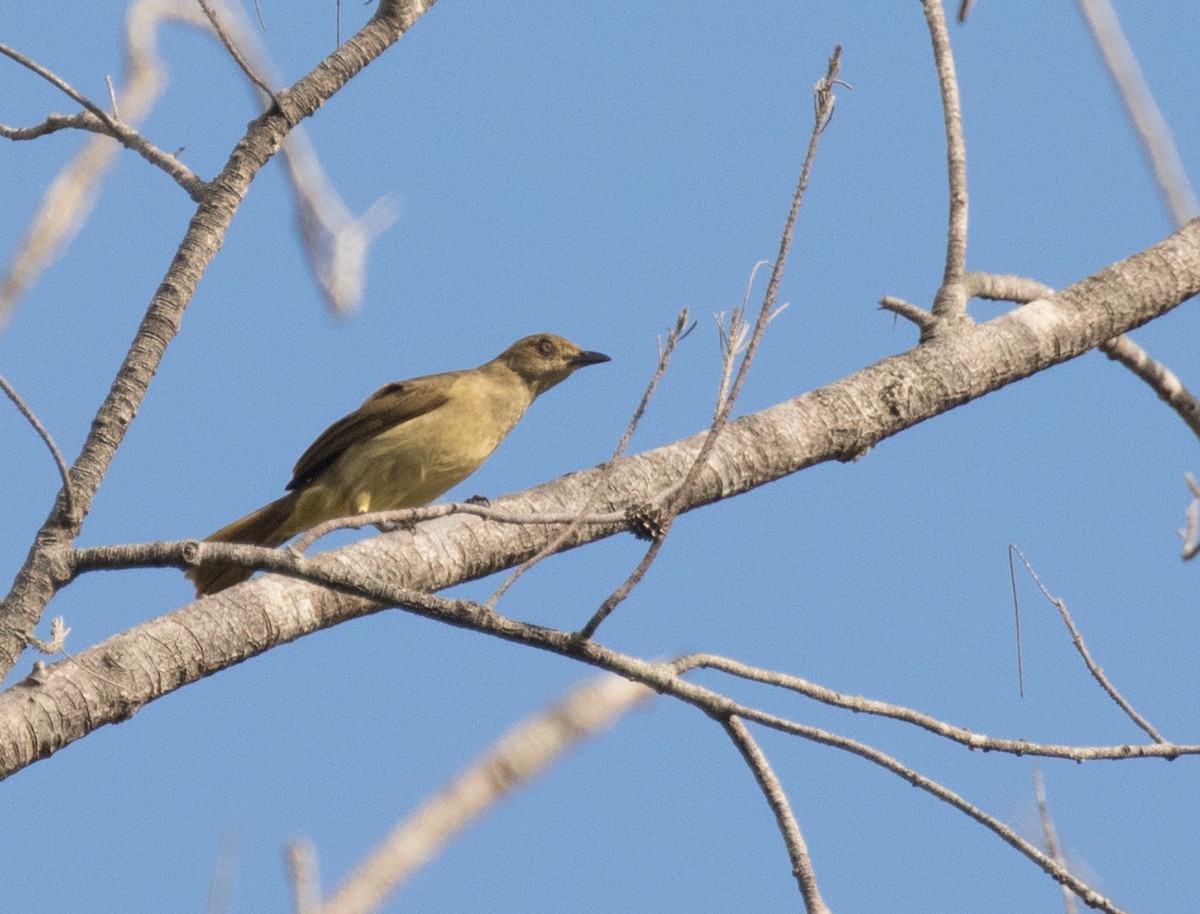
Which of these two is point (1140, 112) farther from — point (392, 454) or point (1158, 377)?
point (392, 454)

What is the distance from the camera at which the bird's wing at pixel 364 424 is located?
7.73 meters

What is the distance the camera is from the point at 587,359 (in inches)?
346

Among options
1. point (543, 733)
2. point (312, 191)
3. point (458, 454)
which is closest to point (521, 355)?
point (458, 454)

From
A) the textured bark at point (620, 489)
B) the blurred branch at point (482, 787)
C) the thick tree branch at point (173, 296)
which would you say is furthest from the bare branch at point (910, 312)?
the blurred branch at point (482, 787)

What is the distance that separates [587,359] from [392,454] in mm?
1670

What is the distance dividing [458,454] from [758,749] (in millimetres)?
4341

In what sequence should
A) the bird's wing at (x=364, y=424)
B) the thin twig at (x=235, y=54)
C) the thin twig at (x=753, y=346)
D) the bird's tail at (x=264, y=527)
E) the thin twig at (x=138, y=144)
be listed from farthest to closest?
the bird's wing at (x=364, y=424)
the bird's tail at (x=264, y=527)
the thin twig at (x=138, y=144)
the thin twig at (x=235, y=54)
the thin twig at (x=753, y=346)

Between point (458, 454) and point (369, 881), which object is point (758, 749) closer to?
point (369, 881)

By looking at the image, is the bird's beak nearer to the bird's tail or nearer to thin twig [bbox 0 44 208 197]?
the bird's tail

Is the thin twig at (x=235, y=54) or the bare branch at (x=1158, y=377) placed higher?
the thin twig at (x=235, y=54)

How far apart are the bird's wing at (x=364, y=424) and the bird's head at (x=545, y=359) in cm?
72

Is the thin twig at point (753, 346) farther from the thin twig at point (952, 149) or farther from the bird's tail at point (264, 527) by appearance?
the bird's tail at point (264, 527)

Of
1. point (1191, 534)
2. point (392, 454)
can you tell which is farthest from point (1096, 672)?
point (392, 454)

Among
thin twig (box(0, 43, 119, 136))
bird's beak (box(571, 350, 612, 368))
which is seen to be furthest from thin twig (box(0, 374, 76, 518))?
bird's beak (box(571, 350, 612, 368))
